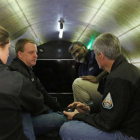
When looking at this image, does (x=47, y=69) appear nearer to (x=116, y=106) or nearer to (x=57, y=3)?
(x=57, y=3)

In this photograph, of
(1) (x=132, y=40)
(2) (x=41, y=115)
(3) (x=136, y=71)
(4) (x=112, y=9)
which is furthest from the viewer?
(1) (x=132, y=40)

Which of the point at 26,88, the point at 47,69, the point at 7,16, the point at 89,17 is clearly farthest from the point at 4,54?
the point at 47,69

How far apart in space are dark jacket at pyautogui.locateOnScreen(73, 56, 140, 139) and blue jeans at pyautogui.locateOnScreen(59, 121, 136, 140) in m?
0.07

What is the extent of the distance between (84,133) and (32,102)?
732 millimetres

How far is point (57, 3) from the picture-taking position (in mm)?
4488

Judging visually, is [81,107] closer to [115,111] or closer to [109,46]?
[115,111]

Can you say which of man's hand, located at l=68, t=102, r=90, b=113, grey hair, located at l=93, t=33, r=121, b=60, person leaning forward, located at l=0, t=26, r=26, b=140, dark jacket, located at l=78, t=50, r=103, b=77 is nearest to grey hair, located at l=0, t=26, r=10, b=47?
person leaning forward, located at l=0, t=26, r=26, b=140

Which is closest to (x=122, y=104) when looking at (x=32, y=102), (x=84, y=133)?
(x=84, y=133)

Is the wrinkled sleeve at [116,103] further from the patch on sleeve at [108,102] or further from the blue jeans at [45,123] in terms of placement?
the blue jeans at [45,123]

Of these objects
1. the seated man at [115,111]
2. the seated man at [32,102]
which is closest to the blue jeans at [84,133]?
the seated man at [115,111]

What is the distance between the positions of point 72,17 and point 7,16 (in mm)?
2233

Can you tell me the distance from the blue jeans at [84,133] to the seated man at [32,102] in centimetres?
45

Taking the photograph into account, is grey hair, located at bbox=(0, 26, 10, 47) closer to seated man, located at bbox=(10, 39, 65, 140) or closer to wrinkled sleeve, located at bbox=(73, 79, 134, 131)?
seated man, located at bbox=(10, 39, 65, 140)

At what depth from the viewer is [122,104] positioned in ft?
5.95
